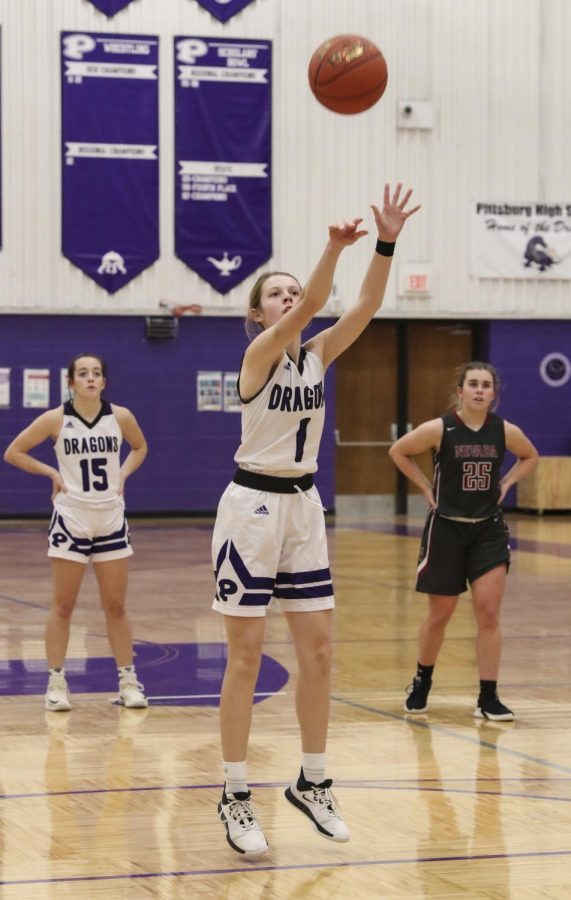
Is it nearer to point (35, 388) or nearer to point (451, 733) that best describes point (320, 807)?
point (451, 733)

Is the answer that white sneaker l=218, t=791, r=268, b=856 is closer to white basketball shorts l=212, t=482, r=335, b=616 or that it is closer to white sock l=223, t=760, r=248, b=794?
white sock l=223, t=760, r=248, b=794

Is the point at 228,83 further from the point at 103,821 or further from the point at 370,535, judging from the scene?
the point at 103,821

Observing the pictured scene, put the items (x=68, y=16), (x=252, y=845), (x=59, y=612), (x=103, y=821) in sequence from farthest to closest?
(x=68, y=16), (x=59, y=612), (x=103, y=821), (x=252, y=845)

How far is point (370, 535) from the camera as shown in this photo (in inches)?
655

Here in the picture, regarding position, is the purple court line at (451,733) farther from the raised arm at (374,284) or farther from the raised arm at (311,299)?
the raised arm at (311,299)

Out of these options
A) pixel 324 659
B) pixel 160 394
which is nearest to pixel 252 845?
pixel 324 659

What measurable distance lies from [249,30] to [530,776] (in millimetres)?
15332

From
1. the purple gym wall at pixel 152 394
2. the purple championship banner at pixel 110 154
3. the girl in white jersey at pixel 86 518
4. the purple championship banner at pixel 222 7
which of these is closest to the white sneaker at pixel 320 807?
the girl in white jersey at pixel 86 518

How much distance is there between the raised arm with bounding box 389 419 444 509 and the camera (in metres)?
6.77

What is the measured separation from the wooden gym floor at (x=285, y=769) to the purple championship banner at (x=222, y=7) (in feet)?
36.3

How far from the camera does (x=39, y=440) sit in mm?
7129

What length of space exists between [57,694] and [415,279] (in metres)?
13.4

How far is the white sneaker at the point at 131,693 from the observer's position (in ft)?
21.9

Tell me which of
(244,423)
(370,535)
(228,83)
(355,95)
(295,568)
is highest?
(228,83)
